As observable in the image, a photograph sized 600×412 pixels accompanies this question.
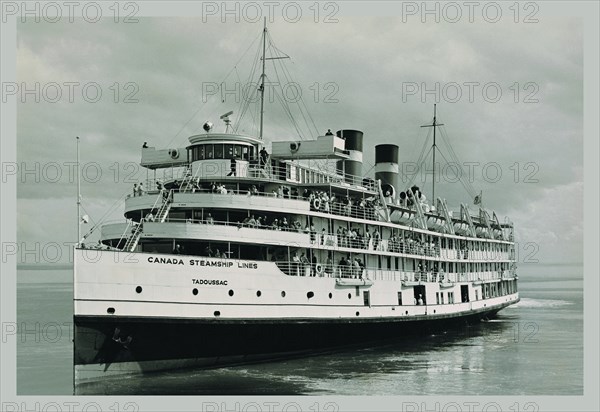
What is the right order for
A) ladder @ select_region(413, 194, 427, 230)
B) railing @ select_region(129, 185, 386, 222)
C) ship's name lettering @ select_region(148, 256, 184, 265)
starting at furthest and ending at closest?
ladder @ select_region(413, 194, 427, 230) → railing @ select_region(129, 185, 386, 222) → ship's name lettering @ select_region(148, 256, 184, 265)

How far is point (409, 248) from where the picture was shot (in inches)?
1412

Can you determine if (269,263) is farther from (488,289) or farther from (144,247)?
(488,289)

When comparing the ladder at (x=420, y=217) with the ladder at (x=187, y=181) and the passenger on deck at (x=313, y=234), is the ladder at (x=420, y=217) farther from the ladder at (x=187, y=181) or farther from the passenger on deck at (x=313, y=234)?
the ladder at (x=187, y=181)

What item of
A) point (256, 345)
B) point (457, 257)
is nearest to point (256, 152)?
point (256, 345)

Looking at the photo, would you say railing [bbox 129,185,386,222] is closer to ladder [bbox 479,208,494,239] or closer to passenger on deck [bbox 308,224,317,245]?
passenger on deck [bbox 308,224,317,245]

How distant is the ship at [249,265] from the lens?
2317 cm

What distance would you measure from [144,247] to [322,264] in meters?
7.21

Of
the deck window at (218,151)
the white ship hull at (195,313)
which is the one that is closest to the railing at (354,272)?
the white ship hull at (195,313)

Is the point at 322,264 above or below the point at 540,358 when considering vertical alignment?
above

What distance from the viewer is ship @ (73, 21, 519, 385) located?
2317 centimetres

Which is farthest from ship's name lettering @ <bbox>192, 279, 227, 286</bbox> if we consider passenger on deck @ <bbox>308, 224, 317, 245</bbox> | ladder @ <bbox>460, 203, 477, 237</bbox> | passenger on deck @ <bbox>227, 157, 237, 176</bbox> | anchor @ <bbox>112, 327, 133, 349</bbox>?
ladder @ <bbox>460, 203, 477, 237</bbox>

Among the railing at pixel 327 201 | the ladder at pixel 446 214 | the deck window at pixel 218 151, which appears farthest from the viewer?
the ladder at pixel 446 214

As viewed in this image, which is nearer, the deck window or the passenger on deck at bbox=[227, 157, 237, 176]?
the passenger on deck at bbox=[227, 157, 237, 176]

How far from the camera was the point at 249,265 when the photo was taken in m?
25.8
